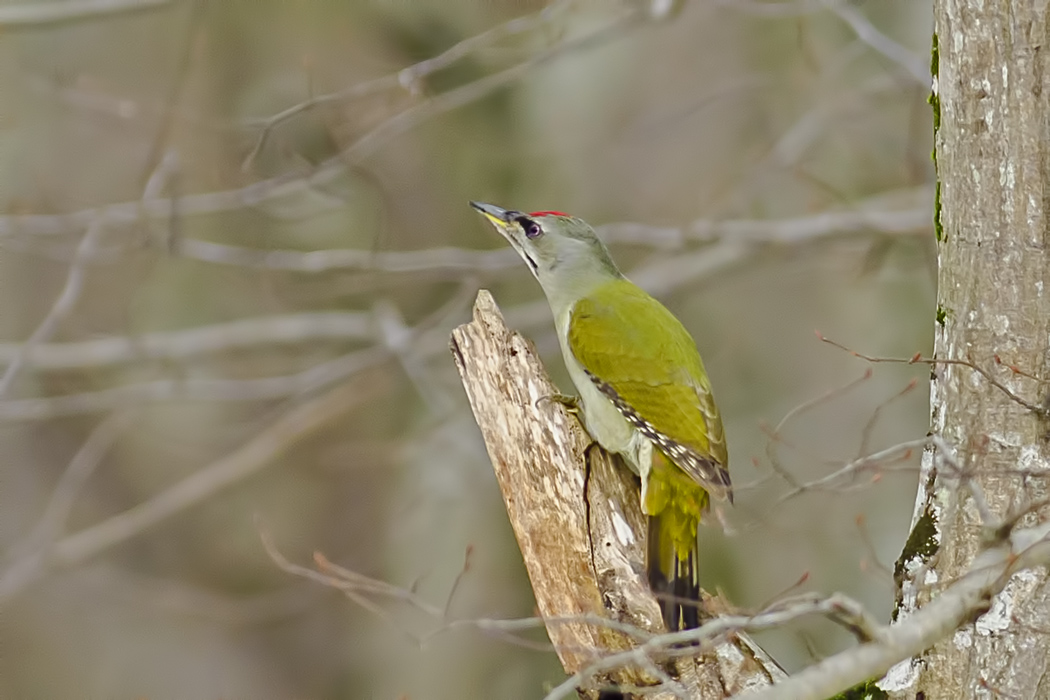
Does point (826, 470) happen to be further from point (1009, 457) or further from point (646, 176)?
point (1009, 457)

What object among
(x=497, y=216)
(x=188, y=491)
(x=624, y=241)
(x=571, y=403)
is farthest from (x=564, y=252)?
(x=188, y=491)

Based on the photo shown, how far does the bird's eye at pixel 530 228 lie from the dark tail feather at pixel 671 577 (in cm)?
145

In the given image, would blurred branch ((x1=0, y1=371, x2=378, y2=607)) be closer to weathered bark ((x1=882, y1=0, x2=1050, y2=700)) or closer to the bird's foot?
the bird's foot

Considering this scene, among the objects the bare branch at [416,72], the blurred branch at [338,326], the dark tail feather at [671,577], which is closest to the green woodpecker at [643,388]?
the dark tail feather at [671,577]

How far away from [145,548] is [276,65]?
3703 mm

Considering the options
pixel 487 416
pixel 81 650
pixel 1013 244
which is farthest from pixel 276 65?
pixel 1013 244

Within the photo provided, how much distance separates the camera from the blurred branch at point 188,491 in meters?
5.82

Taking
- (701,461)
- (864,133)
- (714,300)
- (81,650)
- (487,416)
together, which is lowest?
(81,650)

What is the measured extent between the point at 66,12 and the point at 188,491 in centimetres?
246

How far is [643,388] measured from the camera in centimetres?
387

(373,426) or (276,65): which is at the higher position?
(276,65)

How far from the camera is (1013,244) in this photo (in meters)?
2.58

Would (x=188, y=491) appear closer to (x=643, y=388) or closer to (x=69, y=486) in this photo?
(x=69, y=486)

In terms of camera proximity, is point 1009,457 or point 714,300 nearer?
point 1009,457
